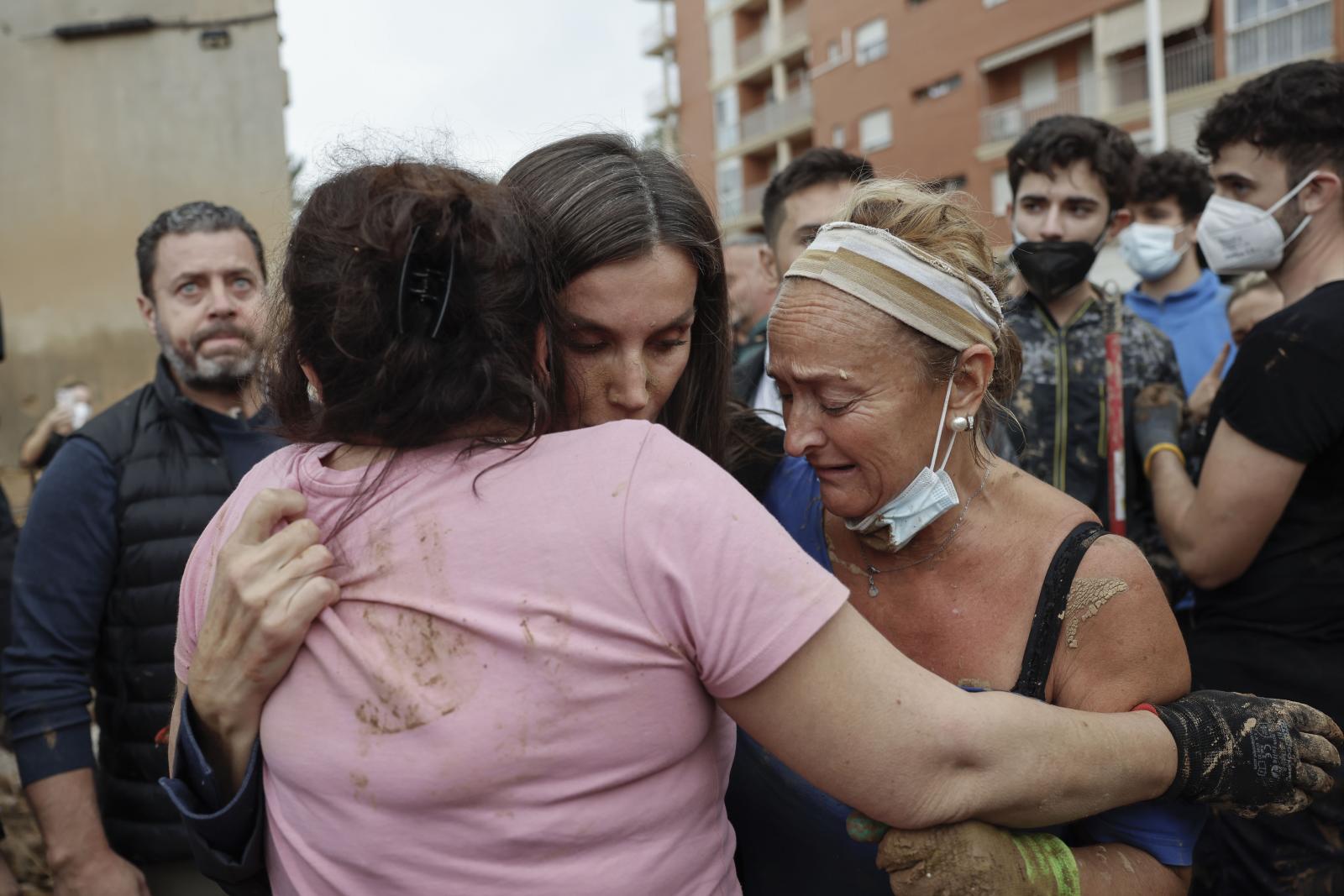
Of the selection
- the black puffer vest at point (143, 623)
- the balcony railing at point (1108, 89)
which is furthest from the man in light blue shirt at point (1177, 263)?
the balcony railing at point (1108, 89)

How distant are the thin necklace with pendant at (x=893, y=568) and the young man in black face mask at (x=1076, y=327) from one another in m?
1.47

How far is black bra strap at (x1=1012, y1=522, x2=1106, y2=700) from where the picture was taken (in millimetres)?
1730

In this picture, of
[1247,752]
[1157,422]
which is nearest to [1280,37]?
[1157,422]

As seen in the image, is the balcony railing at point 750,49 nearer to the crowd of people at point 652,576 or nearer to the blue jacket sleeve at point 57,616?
the crowd of people at point 652,576

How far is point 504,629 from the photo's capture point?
118 cm

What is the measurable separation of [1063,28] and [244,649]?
2484cm

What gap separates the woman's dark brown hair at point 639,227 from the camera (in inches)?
73.2

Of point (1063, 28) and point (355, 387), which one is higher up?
point (1063, 28)

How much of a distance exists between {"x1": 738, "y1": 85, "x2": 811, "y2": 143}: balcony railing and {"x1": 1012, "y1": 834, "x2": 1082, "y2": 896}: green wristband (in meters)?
34.5

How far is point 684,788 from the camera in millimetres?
1288

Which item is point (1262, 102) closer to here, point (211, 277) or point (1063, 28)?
point (211, 277)

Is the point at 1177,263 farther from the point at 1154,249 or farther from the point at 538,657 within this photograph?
the point at 538,657

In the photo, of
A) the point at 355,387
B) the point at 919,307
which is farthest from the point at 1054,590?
the point at 355,387

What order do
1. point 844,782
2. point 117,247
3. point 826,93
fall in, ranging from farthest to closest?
point 826,93
point 117,247
point 844,782
